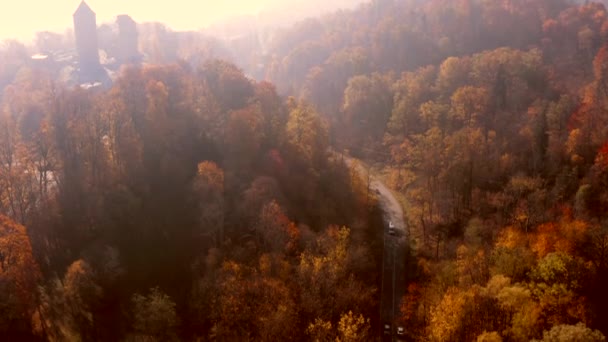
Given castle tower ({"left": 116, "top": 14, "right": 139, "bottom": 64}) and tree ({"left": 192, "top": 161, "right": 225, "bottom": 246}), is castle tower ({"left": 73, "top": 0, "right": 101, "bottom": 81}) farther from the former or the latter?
tree ({"left": 192, "top": 161, "right": 225, "bottom": 246})

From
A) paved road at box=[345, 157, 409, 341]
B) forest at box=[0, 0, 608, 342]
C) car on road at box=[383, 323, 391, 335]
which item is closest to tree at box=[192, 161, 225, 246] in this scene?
forest at box=[0, 0, 608, 342]

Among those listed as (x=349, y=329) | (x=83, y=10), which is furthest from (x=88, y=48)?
(x=349, y=329)

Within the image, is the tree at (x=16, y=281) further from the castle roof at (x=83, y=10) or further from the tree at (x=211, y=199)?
the castle roof at (x=83, y=10)

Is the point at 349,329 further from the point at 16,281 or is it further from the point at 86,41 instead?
the point at 86,41

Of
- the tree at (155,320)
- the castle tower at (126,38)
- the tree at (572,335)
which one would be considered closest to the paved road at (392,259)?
the tree at (572,335)

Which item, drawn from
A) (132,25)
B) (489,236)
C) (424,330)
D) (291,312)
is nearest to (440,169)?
(489,236)

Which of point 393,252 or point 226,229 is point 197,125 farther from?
point 393,252

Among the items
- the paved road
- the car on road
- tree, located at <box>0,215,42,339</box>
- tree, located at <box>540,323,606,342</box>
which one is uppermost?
tree, located at <box>0,215,42,339</box>
